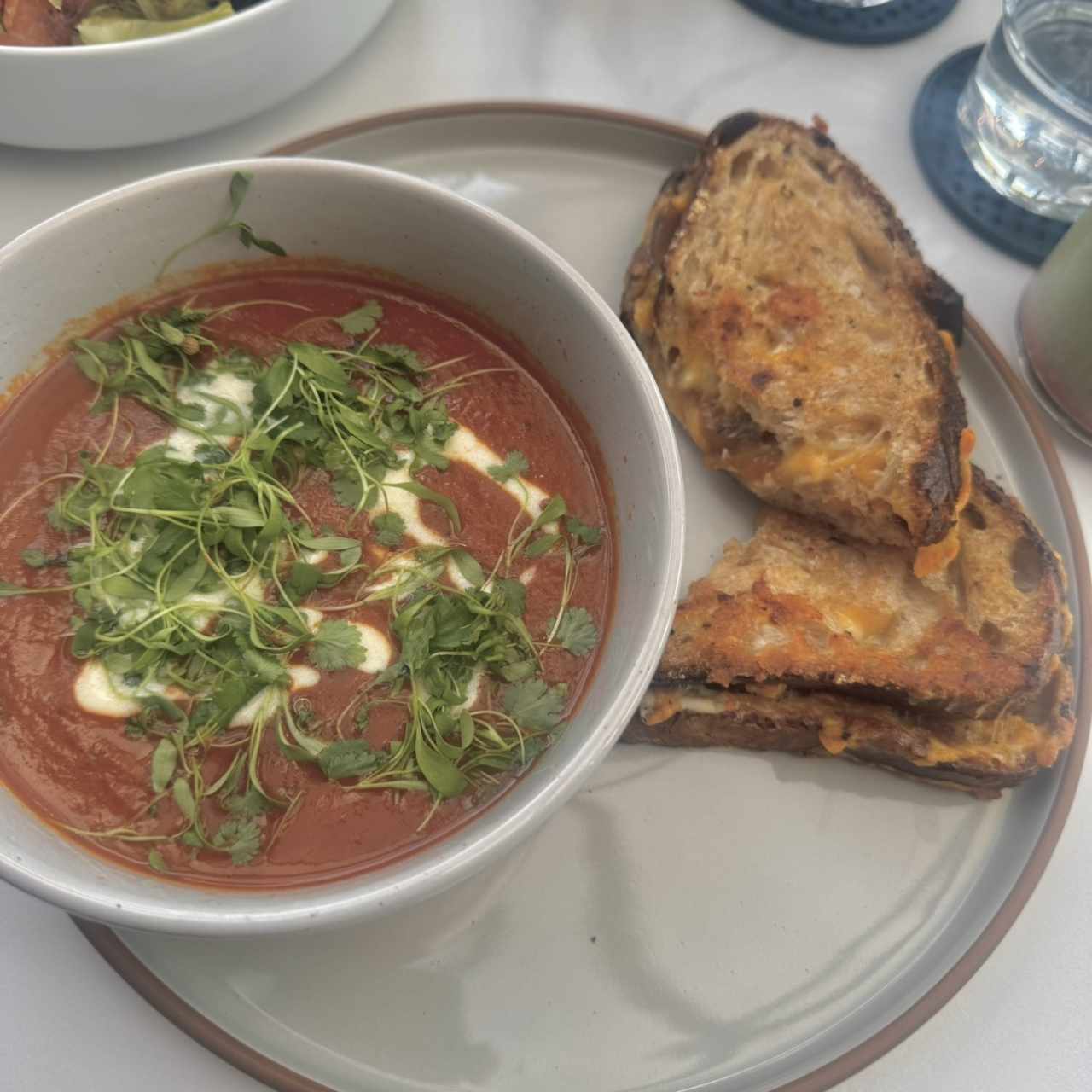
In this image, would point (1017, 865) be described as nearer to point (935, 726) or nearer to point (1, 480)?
point (935, 726)

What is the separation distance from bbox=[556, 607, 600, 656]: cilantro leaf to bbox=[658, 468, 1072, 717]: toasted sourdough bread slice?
0.16 metres

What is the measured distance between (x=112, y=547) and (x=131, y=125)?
38.2 inches

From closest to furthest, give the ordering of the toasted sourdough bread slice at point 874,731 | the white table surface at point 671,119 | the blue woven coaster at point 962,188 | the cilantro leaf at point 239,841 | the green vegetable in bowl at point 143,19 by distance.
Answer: the cilantro leaf at point 239,841 → the white table surface at point 671,119 → the toasted sourdough bread slice at point 874,731 → the green vegetable in bowl at point 143,19 → the blue woven coaster at point 962,188

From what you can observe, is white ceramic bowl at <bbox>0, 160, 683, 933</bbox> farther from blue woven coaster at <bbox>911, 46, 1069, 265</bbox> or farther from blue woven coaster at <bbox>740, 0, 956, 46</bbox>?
blue woven coaster at <bbox>740, 0, 956, 46</bbox>

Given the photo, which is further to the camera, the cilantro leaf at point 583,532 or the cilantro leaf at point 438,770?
the cilantro leaf at point 583,532

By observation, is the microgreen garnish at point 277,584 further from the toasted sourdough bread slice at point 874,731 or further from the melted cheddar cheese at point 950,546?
the melted cheddar cheese at point 950,546

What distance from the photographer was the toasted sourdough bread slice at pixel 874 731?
1.53m

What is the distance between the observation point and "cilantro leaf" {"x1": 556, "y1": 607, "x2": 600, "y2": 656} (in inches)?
57.5

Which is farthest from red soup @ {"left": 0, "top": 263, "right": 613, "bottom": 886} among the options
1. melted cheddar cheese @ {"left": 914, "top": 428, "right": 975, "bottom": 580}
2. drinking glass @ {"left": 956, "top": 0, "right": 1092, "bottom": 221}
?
drinking glass @ {"left": 956, "top": 0, "right": 1092, "bottom": 221}

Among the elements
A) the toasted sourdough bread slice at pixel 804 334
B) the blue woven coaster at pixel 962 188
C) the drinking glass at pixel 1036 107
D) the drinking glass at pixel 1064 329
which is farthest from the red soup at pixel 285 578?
the drinking glass at pixel 1036 107

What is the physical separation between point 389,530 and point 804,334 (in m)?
0.92

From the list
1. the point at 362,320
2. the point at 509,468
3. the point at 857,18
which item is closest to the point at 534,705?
the point at 509,468

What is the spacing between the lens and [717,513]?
1766 mm

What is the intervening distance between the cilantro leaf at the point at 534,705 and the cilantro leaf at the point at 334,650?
9.8 inches
